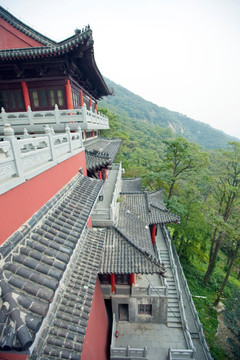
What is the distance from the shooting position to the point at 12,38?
9.26 metres

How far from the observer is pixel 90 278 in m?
4.55

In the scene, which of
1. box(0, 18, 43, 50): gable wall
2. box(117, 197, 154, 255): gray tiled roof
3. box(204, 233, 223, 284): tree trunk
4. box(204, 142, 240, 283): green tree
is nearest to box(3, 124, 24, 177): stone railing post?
box(117, 197, 154, 255): gray tiled roof

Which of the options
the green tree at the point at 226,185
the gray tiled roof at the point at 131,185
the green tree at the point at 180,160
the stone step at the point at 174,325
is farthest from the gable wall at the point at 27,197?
the green tree at the point at 180,160

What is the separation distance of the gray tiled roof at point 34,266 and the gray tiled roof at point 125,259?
Result: 3.54 metres

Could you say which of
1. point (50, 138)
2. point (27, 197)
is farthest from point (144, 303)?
point (50, 138)

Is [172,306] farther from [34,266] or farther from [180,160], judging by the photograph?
[180,160]

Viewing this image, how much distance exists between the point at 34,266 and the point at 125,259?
17.1 ft

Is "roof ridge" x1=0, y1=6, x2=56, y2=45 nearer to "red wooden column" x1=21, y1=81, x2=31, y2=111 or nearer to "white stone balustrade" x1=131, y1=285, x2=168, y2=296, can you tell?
"red wooden column" x1=21, y1=81, x2=31, y2=111

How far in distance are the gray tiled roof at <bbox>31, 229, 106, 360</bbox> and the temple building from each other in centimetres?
2

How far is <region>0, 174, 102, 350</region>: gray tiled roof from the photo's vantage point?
201 cm

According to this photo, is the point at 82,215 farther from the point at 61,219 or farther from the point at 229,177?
the point at 229,177

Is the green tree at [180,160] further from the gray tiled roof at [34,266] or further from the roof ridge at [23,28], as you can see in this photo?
the gray tiled roof at [34,266]

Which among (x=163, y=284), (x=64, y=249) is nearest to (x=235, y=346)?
(x=163, y=284)

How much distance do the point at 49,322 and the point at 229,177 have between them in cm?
1431
